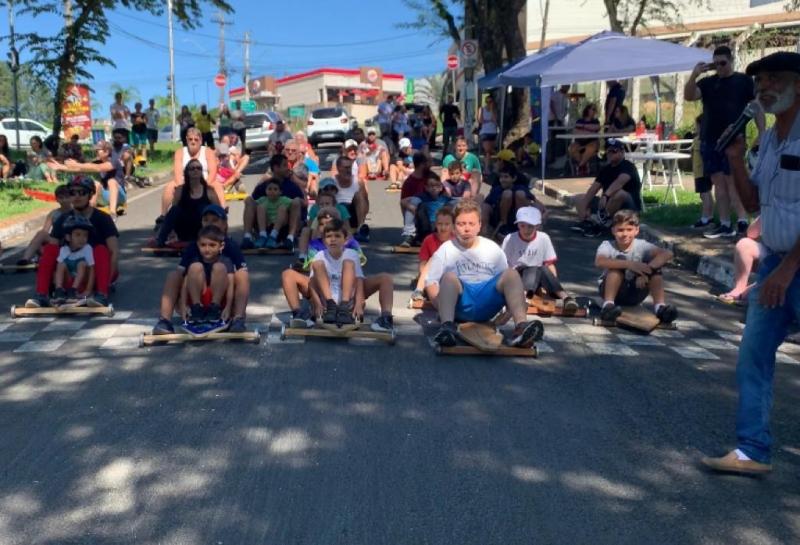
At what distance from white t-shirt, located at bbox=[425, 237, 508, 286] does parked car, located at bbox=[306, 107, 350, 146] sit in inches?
1078

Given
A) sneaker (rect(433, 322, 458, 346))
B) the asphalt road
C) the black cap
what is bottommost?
the asphalt road

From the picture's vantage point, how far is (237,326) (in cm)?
693

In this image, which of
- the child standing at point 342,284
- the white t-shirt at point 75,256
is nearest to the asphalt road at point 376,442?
the child standing at point 342,284

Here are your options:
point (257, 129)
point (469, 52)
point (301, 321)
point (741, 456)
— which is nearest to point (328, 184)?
point (301, 321)

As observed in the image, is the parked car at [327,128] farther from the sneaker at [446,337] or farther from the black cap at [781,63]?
the black cap at [781,63]

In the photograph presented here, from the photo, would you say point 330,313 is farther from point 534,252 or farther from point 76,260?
point 76,260

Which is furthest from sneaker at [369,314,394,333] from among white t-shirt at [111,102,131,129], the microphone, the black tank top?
white t-shirt at [111,102,131,129]

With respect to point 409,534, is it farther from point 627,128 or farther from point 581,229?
point 627,128

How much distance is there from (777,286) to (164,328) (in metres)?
4.55

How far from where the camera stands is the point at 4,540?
3.68 meters

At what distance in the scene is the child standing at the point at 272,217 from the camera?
37.3 feet

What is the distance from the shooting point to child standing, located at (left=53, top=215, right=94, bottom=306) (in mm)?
8055

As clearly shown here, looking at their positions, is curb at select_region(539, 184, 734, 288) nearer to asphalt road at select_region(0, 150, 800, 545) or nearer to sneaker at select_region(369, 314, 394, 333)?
asphalt road at select_region(0, 150, 800, 545)

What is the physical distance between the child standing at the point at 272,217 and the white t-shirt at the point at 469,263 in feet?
14.4
